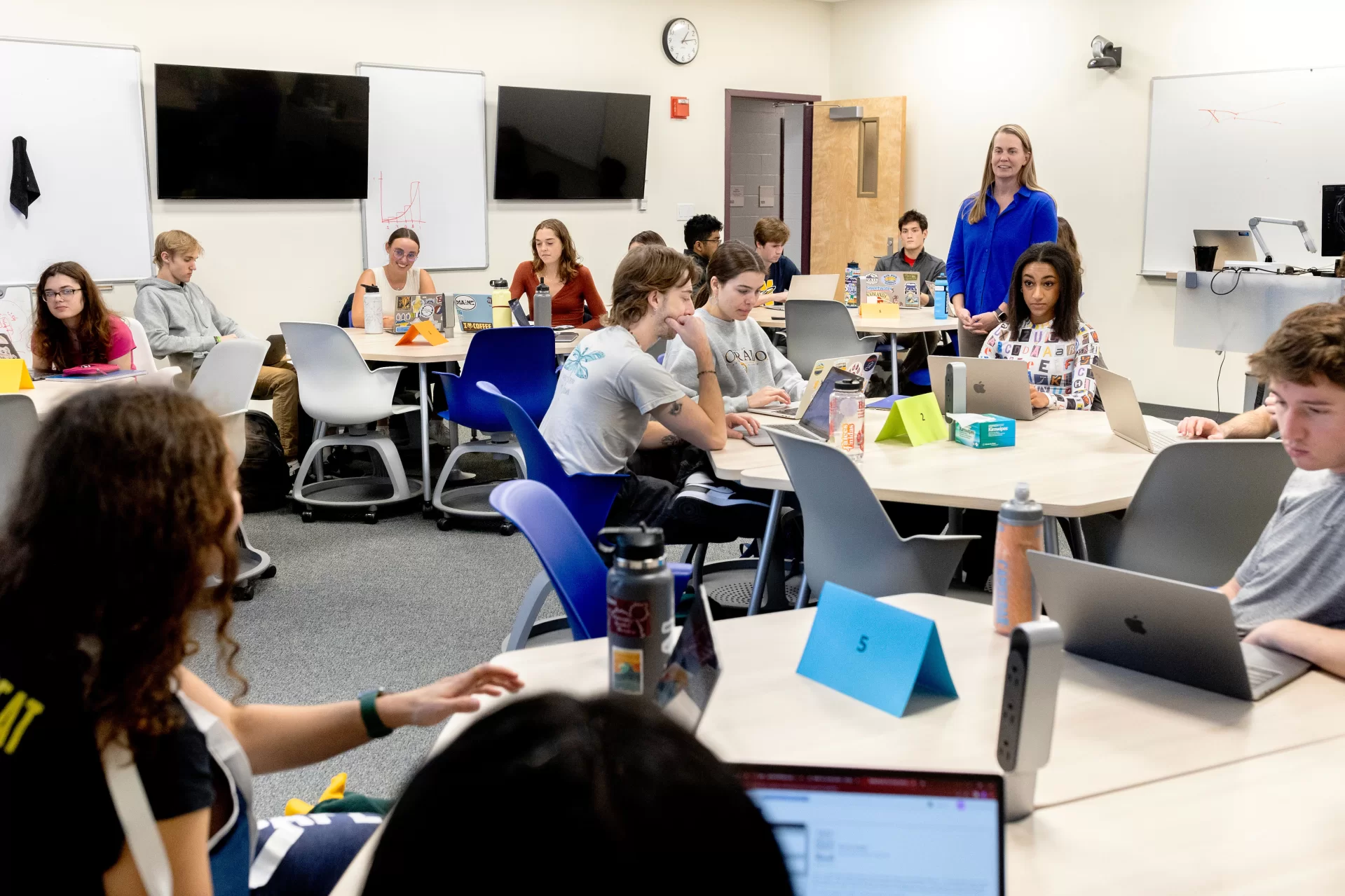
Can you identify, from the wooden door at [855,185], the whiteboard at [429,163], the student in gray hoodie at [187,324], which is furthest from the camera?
the wooden door at [855,185]

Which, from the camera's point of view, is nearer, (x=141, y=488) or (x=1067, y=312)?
(x=141, y=488)

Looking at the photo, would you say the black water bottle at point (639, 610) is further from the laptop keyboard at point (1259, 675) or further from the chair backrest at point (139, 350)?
the chair backrest at point (139, 350)

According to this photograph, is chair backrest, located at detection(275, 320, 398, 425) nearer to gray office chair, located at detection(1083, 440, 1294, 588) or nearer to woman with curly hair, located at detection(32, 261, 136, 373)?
woman with curly hair, located at detection(32, 261, 136, 373)

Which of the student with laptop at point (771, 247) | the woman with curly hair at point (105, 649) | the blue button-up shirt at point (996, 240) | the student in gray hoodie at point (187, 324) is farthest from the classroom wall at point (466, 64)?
the woman with curly hair at point (105, 649)

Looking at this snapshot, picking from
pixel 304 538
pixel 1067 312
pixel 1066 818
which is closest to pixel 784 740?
pixel 1066 818

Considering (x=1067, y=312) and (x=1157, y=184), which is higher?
(x=1157, y=184)

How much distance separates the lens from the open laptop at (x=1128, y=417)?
3.08 metres

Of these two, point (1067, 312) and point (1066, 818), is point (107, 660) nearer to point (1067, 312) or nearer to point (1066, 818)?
point (1066, 818)

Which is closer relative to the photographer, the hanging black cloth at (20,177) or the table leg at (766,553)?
the table leg at (766,553)

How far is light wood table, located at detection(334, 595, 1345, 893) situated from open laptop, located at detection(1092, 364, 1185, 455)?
153 cm

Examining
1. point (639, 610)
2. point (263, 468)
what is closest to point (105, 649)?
point (639, 610)

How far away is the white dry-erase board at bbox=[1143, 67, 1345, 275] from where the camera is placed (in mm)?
6699

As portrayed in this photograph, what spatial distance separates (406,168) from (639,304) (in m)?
4.51

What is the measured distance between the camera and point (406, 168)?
7328mm
